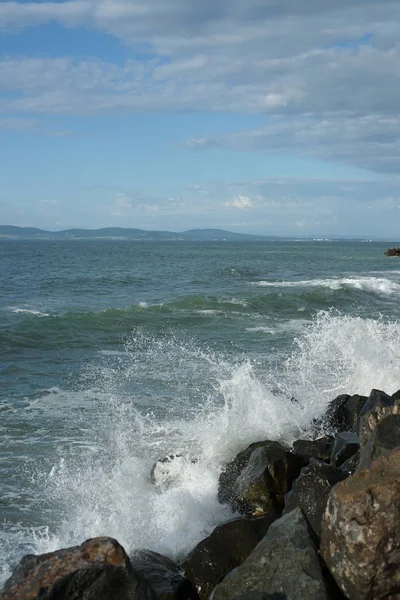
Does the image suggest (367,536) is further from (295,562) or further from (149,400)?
(149,400)

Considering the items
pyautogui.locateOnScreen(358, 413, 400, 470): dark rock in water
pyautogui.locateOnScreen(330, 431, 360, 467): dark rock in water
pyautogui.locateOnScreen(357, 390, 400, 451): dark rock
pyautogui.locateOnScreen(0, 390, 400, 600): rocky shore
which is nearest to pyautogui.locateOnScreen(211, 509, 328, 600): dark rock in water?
pyautogui.locateOnScreen(0, 390, 400, 600): rocky shore

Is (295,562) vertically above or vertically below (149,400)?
above

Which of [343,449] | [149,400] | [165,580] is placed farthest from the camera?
[149,400]

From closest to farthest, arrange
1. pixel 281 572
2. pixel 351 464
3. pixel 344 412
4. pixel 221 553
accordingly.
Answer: pixel 281 572 → pixel 221 553 → pixel 351 464 → pixel 344 412

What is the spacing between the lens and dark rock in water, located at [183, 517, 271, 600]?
19.9ft

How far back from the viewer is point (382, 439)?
5.87 m

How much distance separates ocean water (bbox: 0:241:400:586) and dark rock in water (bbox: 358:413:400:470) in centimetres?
233

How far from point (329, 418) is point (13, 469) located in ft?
15.5

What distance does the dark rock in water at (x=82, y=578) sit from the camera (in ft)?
15.6

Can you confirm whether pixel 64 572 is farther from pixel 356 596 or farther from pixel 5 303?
pixel 5 303

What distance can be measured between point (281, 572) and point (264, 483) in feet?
7.94

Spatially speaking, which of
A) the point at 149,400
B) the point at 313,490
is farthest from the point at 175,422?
the point at 313,490

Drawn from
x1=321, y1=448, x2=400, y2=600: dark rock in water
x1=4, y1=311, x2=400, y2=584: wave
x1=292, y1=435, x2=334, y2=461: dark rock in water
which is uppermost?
x1=321, y1=448, x2=400, y2=600: dark rock in water

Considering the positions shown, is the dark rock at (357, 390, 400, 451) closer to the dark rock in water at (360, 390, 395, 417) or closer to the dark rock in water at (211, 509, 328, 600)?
the dark rock in water at (360, 390, 395, 417)
